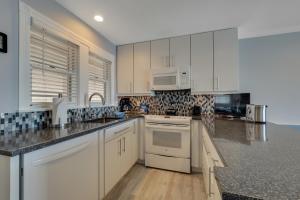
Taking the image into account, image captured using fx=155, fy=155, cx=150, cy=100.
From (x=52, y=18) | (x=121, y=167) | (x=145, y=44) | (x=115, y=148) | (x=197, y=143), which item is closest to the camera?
(x=52, y=18)

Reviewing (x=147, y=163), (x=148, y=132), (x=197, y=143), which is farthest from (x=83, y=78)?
(x=197, y=143)

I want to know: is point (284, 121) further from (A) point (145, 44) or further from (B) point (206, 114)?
(A) point (145, 44)

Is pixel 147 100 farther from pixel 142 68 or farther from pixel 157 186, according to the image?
pixel 157 186

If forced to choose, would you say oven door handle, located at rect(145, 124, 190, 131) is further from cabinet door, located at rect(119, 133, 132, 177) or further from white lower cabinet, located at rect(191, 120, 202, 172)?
cabinet door, located at rect(119, 133, 132, 177)

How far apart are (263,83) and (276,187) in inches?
109

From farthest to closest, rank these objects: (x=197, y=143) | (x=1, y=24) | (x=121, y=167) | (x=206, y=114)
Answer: (x=206, y=114) < (x=197, y=143) < (x=121, y=167) < (x=1, y=24)

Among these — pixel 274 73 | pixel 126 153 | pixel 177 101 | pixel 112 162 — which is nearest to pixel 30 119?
pixel 112 162

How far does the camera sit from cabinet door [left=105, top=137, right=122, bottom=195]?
1799 millimetres

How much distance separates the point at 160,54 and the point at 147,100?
0.97m

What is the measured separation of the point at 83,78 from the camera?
2256 millimetres

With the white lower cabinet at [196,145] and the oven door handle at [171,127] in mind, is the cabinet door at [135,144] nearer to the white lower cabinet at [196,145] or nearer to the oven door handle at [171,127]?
the oven door handle at [171,127]

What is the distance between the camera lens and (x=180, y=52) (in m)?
2.83

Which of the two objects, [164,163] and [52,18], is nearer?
[52,18]

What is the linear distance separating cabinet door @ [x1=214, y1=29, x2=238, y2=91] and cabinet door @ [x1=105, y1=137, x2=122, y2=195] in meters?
1.86
